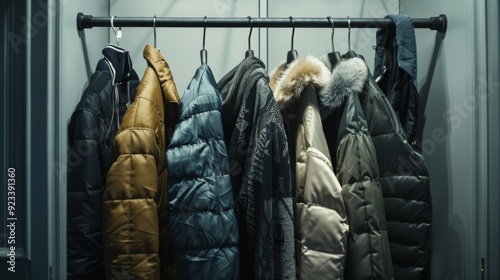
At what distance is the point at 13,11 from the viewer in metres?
1.05

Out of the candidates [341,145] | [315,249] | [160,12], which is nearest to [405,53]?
[341,145]

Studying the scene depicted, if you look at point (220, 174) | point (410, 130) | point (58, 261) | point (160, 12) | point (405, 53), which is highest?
point (160, 12)

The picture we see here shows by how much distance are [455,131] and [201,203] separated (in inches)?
30.0

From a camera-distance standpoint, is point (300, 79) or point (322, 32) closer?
point (300, 79)

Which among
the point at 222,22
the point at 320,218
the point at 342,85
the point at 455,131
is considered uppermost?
the point at 222,22

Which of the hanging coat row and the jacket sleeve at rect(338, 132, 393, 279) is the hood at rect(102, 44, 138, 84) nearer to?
the hanging coat row

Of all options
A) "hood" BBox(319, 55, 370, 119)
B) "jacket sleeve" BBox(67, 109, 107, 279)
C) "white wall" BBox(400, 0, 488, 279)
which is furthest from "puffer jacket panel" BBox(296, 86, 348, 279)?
"jacket sleeve" BBox(67, 109, 107, 279)

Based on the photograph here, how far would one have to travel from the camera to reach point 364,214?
3.72ft

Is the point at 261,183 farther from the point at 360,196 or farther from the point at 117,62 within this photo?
the point at 117,62

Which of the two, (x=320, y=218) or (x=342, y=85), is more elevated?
(x=342, y=85)

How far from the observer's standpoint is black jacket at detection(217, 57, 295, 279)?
1112 mm

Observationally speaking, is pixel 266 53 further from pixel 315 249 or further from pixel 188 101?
pixel 315 249

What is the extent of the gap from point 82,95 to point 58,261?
0.52 m

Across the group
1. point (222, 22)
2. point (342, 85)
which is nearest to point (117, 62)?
point (222, 22)
